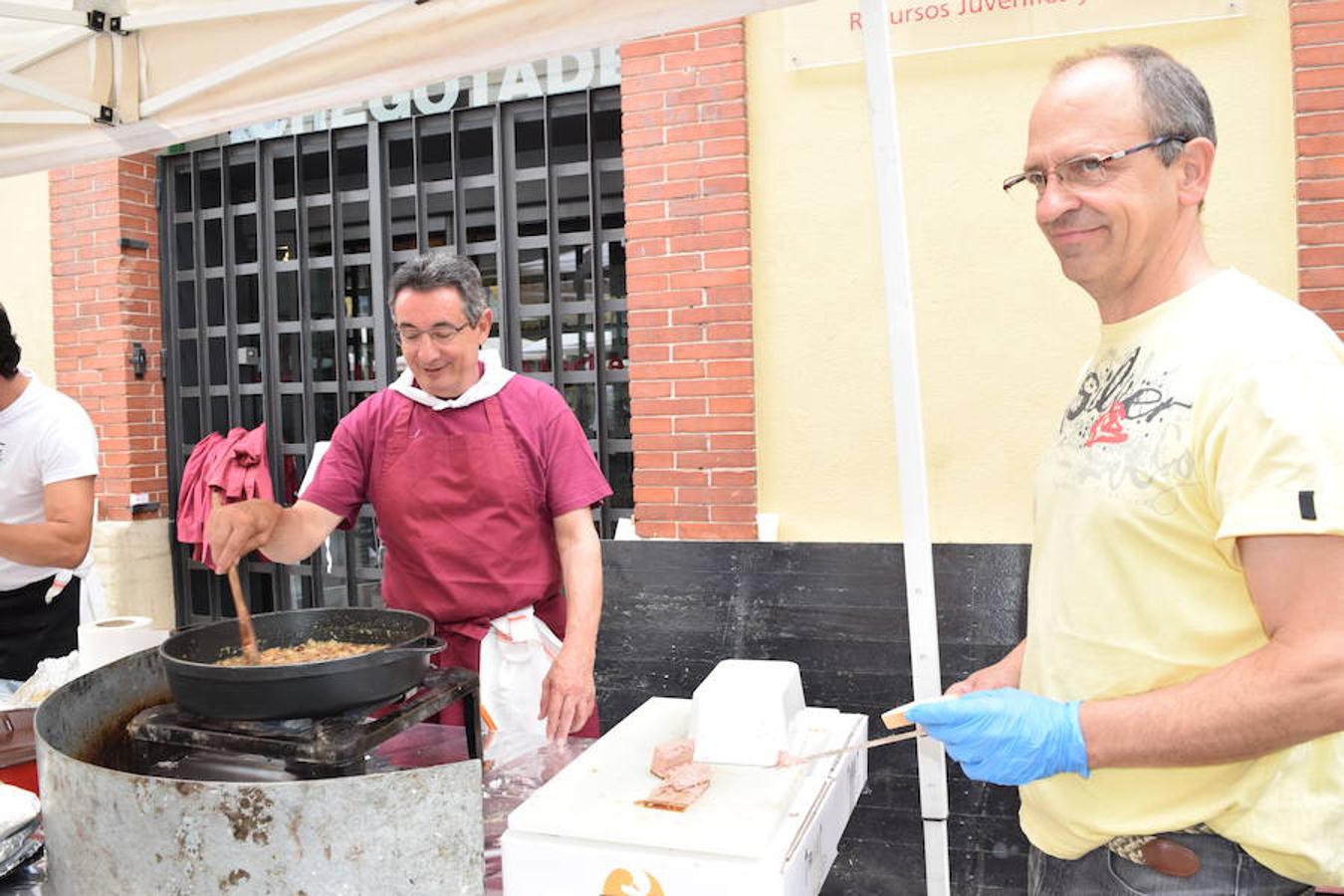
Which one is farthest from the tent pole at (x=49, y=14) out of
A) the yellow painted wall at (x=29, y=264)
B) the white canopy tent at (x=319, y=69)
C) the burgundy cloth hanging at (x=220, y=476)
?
the yellow painted wall at (x=29, y=264)

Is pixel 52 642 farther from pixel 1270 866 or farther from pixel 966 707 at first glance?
pixel 1270 866

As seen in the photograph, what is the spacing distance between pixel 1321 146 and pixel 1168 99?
9.52ft

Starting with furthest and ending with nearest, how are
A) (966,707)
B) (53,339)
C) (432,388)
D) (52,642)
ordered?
(53,339), (52,642), (432,388), (966,707)

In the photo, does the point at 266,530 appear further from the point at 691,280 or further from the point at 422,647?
the point at 691,280

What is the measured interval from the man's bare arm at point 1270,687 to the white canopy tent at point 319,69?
1.92 feet

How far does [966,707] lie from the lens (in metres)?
1.47

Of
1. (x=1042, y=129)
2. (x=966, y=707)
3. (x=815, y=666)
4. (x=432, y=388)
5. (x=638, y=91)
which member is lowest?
(x=815, y=666)

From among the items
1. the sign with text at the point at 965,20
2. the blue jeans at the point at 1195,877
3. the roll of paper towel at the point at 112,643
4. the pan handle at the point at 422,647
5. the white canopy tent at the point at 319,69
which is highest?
the sign with text at the point at 965,20

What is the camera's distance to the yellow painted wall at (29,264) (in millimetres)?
6242

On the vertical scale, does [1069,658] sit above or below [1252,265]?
below

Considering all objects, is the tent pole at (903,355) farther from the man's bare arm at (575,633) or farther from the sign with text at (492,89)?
the sign with text at (492,89)

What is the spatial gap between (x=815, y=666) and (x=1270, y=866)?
2.47 metres

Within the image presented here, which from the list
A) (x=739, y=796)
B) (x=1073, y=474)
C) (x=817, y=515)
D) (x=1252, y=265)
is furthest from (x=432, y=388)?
(x=1252, y=265)

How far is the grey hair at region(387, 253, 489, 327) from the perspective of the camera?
2.77 m
